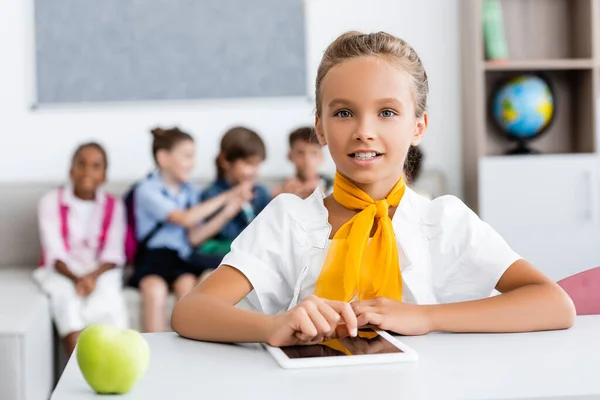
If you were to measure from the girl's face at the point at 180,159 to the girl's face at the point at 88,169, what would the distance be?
0.25m

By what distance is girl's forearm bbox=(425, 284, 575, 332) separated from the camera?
1366 millimetres

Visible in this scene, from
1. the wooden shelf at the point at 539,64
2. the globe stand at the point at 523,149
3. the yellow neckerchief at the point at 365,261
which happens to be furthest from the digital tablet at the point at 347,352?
the globe stand at the point at 523,149

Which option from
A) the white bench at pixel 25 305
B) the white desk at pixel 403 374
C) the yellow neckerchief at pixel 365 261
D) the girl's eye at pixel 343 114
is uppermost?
the girl's eye at pixel 343 114

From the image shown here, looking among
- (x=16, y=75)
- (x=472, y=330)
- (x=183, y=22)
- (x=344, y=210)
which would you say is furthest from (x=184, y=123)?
(x=472, y=330)

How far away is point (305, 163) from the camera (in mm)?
3986

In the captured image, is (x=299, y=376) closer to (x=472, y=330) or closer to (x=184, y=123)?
(x=472, y=330)

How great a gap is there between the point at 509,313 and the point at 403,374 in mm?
322

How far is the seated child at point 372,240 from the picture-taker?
143 centimetres

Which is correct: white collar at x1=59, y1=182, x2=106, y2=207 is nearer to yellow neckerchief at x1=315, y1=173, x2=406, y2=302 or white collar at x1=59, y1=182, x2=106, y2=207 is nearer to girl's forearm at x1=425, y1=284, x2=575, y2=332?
yellow neckerchief at x1=315, y1=173, x2=406, y2=302

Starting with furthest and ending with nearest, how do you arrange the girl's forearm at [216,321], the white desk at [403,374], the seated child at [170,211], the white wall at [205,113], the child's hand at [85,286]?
the white wall at [205,113], the seated child at [170,211], the child's hand at [85,286], the girl's forearm at [216,321], the white desk at [403,374]

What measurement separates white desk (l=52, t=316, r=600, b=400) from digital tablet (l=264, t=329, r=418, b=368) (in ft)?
0.05

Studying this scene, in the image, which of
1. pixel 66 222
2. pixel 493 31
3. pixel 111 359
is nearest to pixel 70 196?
pixel 66 222

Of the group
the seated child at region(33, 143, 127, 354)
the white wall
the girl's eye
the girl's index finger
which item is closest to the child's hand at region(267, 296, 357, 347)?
the girl's index finger

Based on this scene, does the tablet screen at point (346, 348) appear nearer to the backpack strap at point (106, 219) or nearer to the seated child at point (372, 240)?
the seated child at point (372, 240)
